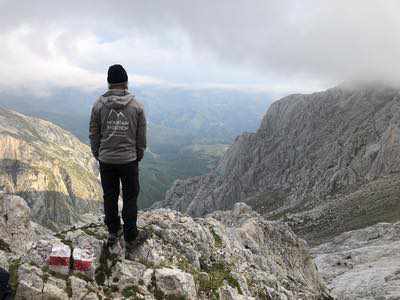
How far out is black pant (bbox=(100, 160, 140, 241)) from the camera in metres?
15.7

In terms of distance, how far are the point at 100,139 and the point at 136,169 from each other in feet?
5.69

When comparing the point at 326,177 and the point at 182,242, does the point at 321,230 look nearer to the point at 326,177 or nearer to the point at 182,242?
the point at 326,177

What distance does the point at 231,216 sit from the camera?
46625 millimetres

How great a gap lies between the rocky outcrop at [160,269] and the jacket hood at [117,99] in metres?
5.61

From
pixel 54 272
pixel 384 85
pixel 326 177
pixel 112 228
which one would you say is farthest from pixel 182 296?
pixel 384 85

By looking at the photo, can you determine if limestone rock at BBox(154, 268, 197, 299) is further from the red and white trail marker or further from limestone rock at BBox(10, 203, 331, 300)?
the red and white trail marker

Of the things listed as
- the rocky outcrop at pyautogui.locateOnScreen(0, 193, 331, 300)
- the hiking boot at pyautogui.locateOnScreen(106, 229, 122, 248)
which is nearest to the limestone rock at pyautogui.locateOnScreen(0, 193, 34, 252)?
the rocky outcrop at pyautogui.locateOnScreen(0, 193, 331, 300)

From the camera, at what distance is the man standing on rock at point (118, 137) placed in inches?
595

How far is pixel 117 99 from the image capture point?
49.4 feet

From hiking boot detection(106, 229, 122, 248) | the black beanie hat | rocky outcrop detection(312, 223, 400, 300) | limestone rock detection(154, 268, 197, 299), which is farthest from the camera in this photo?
rocky outcrop detection(312, 223, 400, 300)

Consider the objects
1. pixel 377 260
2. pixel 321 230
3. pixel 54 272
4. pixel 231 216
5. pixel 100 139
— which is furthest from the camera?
pixel 321 230

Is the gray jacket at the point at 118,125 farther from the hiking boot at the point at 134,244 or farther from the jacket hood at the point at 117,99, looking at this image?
the hiking boot at the point at 134,244

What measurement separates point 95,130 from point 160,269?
20.2 ft

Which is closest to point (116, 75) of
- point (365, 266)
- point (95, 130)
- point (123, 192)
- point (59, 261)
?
point (95, 130)
